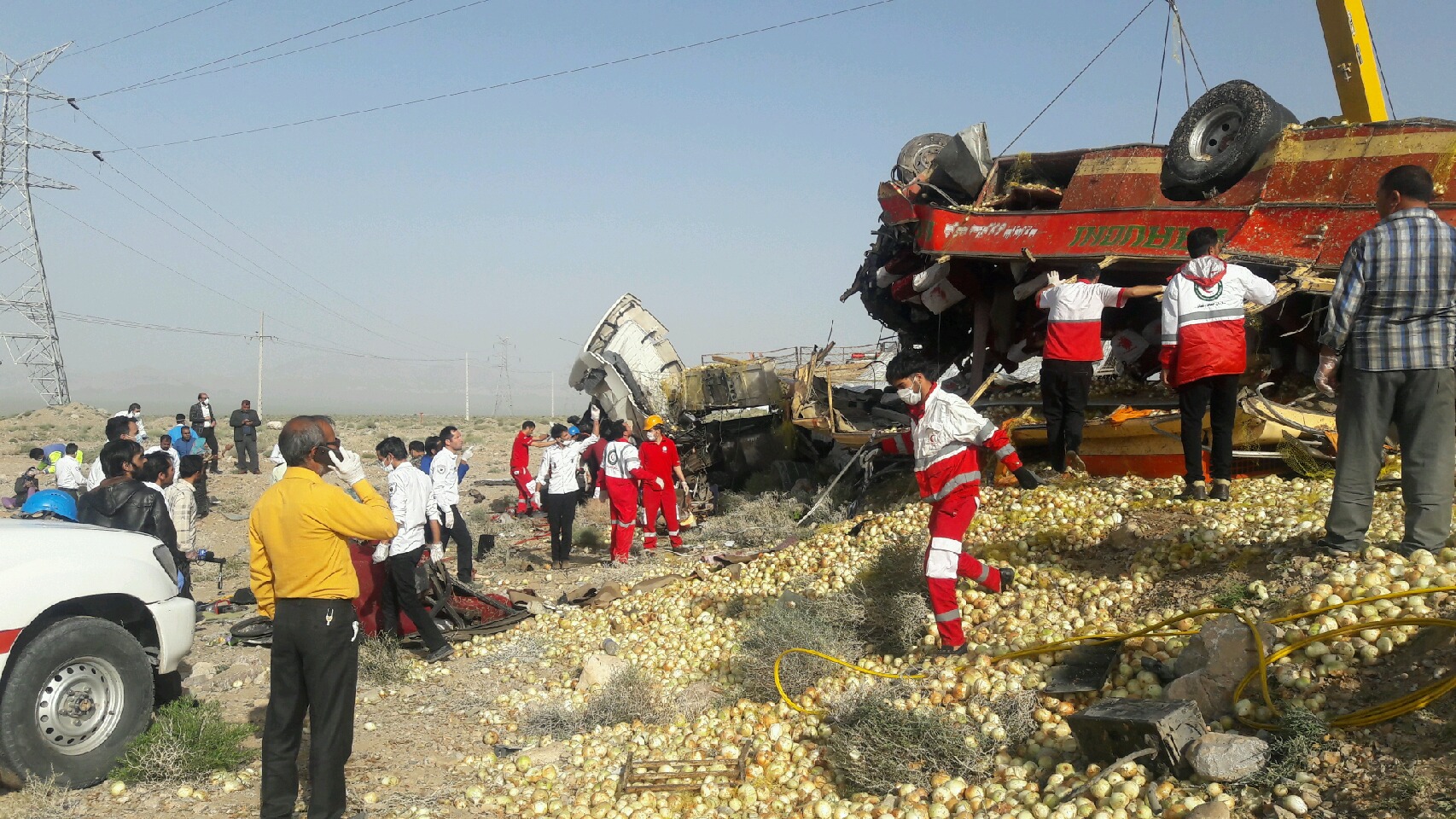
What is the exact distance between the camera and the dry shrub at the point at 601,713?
586 centimetres

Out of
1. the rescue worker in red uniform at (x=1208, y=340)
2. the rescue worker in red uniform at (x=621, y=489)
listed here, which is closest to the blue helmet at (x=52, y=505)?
the rescue worker in red uniform at (x=621, y=489)

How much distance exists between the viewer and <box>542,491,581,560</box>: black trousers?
1165 centimetres

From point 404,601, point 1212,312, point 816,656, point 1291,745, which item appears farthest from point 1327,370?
point 404,601

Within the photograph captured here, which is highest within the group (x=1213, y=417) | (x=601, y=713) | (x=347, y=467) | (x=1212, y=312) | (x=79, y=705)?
(x=1212, y=312)

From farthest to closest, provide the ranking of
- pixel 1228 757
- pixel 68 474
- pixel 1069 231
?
pixel 68 474 < pixel 1069 231 < pixel 1228 757

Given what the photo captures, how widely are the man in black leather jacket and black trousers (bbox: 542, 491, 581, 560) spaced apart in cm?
450

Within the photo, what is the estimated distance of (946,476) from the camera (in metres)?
5.61

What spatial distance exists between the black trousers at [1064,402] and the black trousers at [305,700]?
6060 mm

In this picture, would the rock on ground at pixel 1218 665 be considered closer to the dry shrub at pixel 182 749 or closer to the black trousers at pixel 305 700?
the black trousers at pixel 305 700

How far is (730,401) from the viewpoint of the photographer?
1666 cm

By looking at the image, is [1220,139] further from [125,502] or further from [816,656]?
[125,502]

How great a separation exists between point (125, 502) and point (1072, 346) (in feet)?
26.0

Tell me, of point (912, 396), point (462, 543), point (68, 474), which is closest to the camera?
point (912, 396)

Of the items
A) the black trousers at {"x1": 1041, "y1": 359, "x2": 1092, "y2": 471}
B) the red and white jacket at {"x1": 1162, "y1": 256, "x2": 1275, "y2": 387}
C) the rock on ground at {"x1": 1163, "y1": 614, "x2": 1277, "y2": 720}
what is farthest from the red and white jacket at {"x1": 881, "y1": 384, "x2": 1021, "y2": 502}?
the black trousers at {"x1": 1041, "y1": 359, "x2": 1092, "y2": 471}
